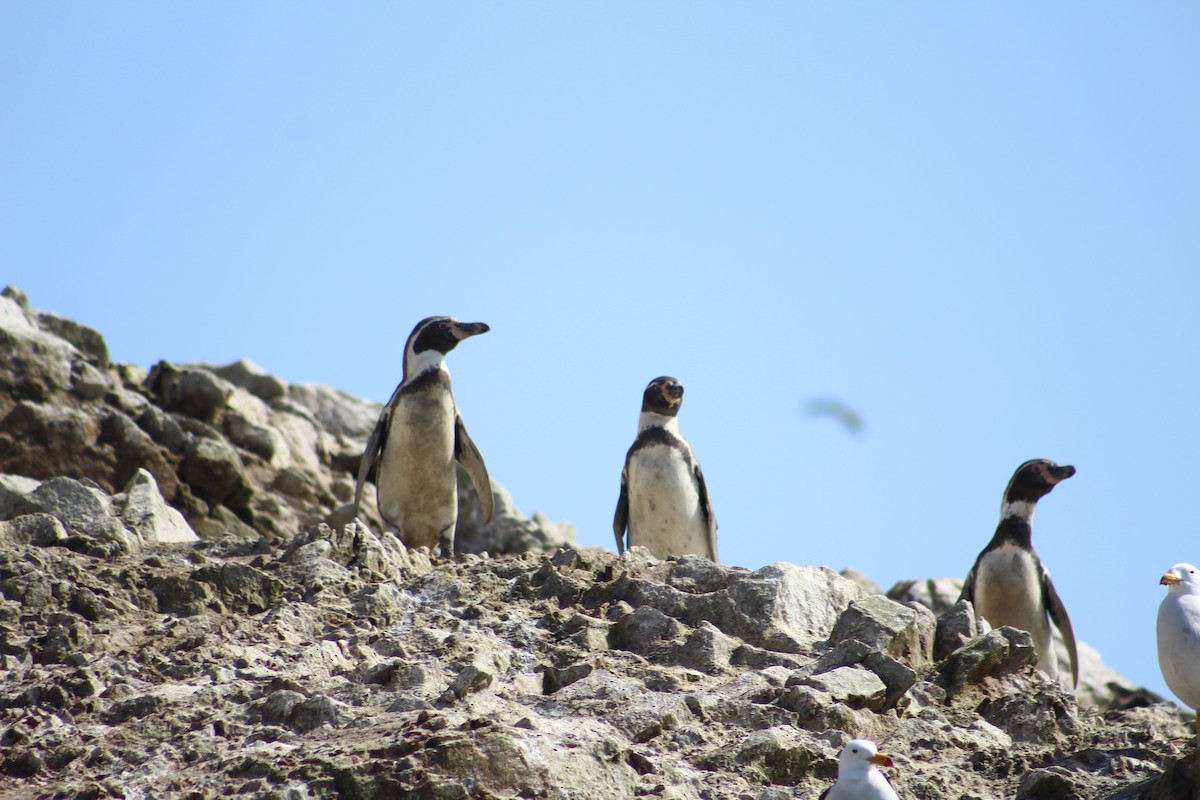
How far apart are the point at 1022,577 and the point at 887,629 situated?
20.5 ft

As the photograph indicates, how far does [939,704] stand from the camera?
804 cm

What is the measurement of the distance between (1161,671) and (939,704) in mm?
1352

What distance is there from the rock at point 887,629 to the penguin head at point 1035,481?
6.30m

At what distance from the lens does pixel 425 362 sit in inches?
555

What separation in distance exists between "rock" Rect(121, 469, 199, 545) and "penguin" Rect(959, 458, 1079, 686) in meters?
7.26

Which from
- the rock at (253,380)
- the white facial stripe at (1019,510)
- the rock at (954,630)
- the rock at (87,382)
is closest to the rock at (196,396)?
the rock at (87,382)

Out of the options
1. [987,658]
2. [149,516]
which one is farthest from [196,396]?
[987,658]

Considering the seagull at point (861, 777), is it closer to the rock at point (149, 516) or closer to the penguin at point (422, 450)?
the rock at point (149, 516)

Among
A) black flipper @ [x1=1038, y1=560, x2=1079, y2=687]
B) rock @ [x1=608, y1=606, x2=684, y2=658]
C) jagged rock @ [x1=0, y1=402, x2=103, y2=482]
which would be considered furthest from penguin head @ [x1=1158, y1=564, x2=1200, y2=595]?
jagged rock @ [x1=0, y1=402, x2=103, y2=482]

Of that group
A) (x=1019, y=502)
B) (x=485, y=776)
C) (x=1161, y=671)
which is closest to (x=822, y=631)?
(x=1161, y=671)

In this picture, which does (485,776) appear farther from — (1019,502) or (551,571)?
(1019,502)

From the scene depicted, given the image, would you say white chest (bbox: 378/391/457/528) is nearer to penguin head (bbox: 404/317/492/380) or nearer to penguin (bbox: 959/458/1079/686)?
penguin head (bbox: 404/317/492/380)

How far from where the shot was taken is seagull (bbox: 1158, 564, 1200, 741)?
269 inches

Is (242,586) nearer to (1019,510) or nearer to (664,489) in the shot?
(664,489)
